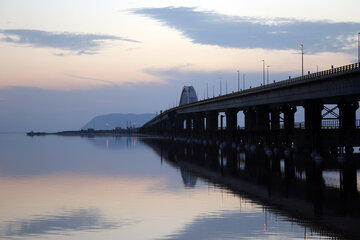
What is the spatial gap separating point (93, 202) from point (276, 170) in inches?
1168

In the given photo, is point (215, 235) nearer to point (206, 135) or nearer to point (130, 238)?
point (130, 238)

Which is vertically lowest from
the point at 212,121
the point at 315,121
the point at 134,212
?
the point at 134,212

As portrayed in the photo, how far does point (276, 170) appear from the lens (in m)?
Result: 62.4

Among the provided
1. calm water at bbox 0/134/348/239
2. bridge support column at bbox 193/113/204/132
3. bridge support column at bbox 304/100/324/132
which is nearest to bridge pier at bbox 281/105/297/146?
bridge support column at bbox 304/100/324/132

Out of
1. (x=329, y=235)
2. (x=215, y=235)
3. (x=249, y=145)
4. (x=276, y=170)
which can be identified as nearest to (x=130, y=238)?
(x=215, y=235)

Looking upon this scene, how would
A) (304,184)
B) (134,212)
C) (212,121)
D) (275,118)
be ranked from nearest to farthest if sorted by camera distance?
(134,212) < (304,184) < (275,118) < (212,121)

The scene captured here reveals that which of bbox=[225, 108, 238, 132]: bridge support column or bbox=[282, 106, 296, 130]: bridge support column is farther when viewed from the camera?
bbox=[225, 108, 238, 132]: bridge support column

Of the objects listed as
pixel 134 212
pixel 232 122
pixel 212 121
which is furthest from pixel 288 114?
pixel 134 212

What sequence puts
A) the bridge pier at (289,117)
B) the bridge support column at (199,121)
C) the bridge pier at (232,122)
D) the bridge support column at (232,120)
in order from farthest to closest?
the bridge support column at (199,121), the bridge support column at (232,120), the bridge pier at (232,122), the bridge pier at (289,117)

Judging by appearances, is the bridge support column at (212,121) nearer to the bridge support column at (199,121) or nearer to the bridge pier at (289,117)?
the bridge support column at (199,121)

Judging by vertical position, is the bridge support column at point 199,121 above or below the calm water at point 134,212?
above

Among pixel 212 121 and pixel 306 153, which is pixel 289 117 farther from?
pixel 212 121

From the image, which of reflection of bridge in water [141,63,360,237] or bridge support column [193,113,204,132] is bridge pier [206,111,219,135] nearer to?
bridge support column [193,113,204,132]

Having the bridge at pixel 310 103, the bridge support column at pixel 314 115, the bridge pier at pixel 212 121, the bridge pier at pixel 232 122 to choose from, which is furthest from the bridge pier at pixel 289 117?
the bridge pier at pixel 212 121
